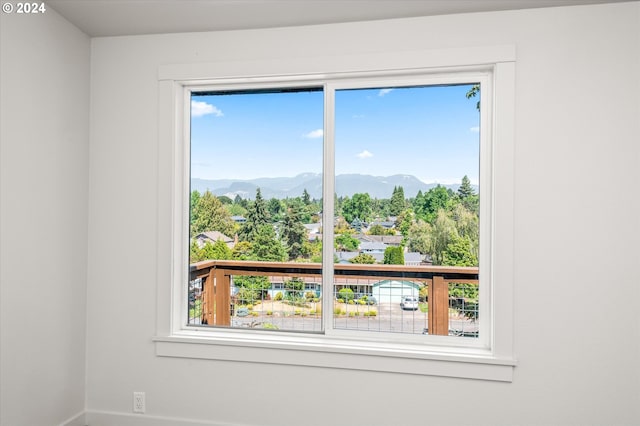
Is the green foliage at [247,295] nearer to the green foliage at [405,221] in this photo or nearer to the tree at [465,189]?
the green foliage at [405,221]

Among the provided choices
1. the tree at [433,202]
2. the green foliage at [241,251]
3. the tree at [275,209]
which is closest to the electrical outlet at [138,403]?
the green foliage at [241,251]

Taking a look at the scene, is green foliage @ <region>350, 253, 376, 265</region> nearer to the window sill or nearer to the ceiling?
the window sill

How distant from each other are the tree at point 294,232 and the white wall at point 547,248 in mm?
704

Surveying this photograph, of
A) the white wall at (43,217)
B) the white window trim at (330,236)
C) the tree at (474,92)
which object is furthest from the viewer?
the tree at (474,92)

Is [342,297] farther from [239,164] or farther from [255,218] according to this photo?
[239,164]

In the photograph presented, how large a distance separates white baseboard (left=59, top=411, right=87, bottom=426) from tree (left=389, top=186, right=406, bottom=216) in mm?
2328

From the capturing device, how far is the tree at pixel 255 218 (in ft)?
9.08

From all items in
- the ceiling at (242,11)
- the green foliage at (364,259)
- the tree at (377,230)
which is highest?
the ceiling at (242,11)

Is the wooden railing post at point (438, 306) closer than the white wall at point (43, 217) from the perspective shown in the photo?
No

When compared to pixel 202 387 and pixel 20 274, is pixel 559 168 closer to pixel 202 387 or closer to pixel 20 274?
pixel 202 387

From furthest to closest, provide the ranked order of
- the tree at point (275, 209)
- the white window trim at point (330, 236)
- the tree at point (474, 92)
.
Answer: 1. the tree at point (275, 209)
2. the tree at point (474, 92)
3. the white window trim at point (330, 236)

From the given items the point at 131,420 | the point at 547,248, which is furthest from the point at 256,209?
the point at 547,248

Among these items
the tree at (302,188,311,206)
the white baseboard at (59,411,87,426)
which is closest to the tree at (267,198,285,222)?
the tree at (302,188,311,206)

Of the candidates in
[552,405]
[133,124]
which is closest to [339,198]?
[133,124]
